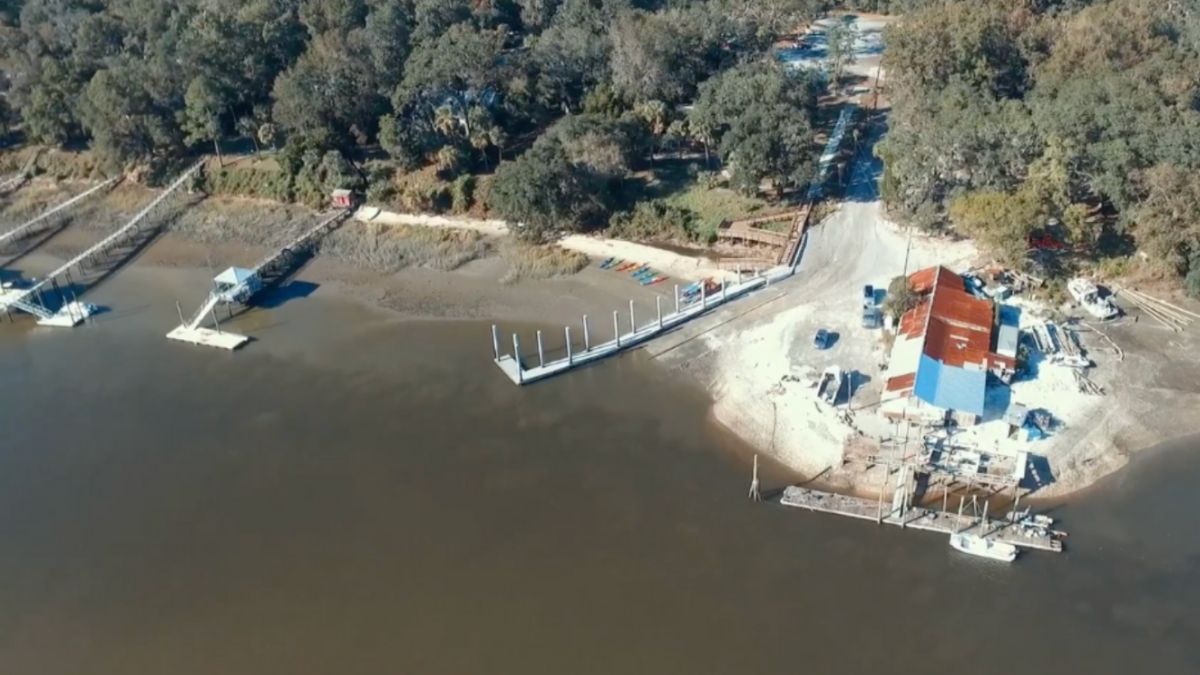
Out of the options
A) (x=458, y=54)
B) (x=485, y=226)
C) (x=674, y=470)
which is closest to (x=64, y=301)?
(x=485, y=226)

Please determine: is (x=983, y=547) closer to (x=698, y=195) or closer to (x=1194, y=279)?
(x=1194, y=279)

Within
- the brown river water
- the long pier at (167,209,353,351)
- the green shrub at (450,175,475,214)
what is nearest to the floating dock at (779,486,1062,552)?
the brown river water

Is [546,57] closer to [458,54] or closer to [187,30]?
[458,54]

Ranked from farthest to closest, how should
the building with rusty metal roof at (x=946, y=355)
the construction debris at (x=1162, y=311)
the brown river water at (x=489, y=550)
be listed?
the construction debris at (x=1162, y=311)
the building with rusty metal roof at (x=946, y=355)
the brown river water at (x=489, y=550)

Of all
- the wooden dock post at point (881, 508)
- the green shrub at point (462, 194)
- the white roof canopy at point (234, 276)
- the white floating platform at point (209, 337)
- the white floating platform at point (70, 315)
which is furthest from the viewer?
the green shrub at point (462, 194)

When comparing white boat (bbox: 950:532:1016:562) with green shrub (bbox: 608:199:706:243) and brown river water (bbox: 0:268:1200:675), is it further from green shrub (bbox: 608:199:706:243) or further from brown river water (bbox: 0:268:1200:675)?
green shrub (bbox: 608:199:706:243)

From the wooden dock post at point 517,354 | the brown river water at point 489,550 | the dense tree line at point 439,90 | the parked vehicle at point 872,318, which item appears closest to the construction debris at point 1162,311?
the brown river water at point 489,550

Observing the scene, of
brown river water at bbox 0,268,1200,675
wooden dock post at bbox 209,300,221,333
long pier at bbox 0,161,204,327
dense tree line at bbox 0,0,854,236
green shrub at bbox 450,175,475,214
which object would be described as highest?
dense tree line at bbox 0,0,854,236

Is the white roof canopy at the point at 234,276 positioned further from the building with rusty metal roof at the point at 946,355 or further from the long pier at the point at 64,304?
the building with rusty metal roof at the point at 946,355
